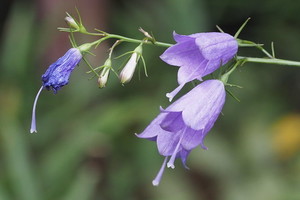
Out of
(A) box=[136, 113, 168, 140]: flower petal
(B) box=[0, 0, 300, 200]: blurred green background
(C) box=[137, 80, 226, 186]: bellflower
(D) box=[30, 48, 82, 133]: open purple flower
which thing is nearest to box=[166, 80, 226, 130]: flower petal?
(C) box=[137, 80, 226, 186]: bellflower

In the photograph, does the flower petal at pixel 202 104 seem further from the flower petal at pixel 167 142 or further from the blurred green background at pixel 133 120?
the blurred green background at pixel 133 120

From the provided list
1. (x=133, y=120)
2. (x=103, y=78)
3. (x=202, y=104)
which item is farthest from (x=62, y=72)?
(x=133, y=120)

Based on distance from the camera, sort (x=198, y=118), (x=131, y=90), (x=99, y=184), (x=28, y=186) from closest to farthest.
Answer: (x=198, y=118), (x=28, y=186), (x=99, y=184), (x=131, y=90)

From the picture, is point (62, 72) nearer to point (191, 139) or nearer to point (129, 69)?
point (129, 69)

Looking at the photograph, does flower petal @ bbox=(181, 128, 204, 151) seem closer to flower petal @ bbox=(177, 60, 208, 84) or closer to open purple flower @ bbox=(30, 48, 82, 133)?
flower petal @ bbox=(177, 60, 208, 84)

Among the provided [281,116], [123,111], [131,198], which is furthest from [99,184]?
[281,116]

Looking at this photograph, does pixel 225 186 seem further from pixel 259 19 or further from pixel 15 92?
pixel 259 19
